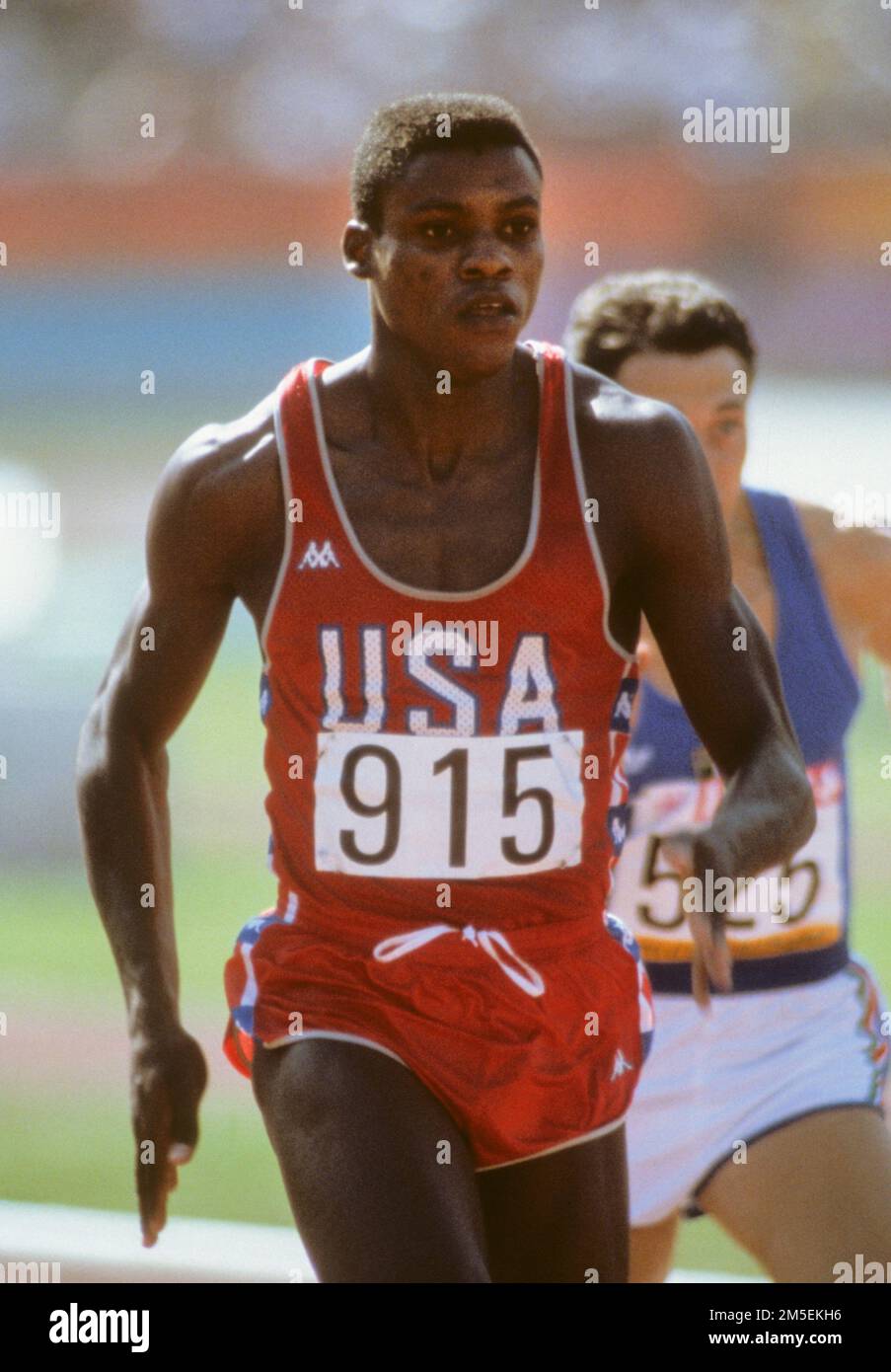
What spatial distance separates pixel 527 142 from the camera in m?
2.79

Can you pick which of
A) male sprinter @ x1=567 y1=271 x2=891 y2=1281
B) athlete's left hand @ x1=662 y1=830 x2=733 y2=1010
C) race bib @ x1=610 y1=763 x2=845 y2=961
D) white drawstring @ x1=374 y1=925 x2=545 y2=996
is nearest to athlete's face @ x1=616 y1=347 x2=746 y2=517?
male sprinter @ x1=567 y1=271 x2=891 y2=1281

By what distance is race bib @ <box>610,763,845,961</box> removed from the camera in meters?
3.56

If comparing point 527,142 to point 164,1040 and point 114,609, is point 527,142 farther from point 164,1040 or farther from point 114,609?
point 114,609

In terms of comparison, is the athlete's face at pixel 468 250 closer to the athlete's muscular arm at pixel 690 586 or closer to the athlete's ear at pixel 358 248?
the athlete's ear at pixel 358 248

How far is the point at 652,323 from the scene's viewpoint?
150 inches

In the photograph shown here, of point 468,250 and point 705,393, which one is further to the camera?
point 705,393

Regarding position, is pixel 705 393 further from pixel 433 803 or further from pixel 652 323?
pixel 433 803

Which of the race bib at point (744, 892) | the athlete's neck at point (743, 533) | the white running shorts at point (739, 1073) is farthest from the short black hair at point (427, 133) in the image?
the white running shorts at point (739, 1073)

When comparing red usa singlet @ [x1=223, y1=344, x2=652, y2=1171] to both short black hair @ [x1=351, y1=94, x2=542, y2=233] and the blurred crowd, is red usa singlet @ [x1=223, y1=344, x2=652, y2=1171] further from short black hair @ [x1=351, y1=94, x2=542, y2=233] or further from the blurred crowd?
the blurred crowd

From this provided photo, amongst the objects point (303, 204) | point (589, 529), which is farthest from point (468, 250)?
point (303, 204)

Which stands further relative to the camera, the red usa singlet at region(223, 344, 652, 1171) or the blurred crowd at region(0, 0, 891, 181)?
the blurred crowd at region(0, 0, 891, 181)

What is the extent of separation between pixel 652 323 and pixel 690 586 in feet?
4.00

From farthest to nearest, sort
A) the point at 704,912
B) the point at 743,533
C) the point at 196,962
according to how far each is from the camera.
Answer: the point at 196,962 < the point at 743,533 < the point at 704,912

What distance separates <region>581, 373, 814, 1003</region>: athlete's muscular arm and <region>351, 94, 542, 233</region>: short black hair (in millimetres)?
388
